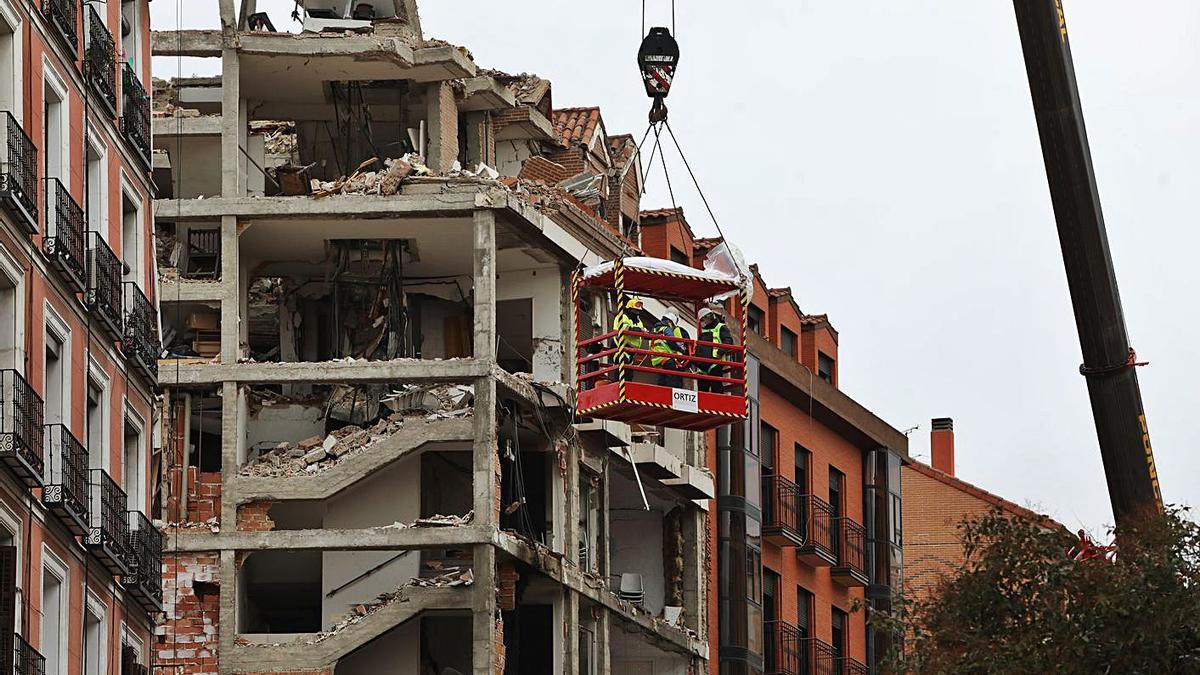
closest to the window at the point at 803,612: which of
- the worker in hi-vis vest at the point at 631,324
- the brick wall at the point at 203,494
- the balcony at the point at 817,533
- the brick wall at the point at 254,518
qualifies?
the balcony at the point at 817,533

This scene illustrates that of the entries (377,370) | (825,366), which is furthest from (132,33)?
(825,366)

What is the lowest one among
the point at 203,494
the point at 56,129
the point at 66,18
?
the point at 203,494

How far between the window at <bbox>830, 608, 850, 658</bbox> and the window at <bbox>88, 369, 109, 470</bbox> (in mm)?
39024

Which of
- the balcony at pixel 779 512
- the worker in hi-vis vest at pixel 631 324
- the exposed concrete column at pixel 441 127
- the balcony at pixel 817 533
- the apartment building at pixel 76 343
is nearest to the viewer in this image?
the apartment building at pixel 76 343

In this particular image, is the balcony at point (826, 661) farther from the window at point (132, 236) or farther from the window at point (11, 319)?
the window at point (11, 319)

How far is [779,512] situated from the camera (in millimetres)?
79312

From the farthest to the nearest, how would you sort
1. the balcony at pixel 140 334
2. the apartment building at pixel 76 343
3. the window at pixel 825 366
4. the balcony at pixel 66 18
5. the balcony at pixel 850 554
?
A: 1. the window at pixel 825 366
2. the balcony at pixel 850 554
3. the balcony at pixel 140 334
4. the balcony at pixel 66 18
5. the apartment building at pixel 76 343

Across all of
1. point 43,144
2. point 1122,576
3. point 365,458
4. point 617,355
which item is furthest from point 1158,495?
point 365,458

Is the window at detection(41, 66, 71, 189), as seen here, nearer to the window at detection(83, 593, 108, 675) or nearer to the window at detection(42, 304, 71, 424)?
the window at detection(42, 304, 71, 424)

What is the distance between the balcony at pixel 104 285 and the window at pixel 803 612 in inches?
1431

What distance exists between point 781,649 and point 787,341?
8930 millimetres

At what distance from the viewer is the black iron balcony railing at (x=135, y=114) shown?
161 feet

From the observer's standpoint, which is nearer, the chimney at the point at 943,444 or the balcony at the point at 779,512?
the balcony at the point at 779,512

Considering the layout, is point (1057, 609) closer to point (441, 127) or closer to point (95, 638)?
point (95, 638)
